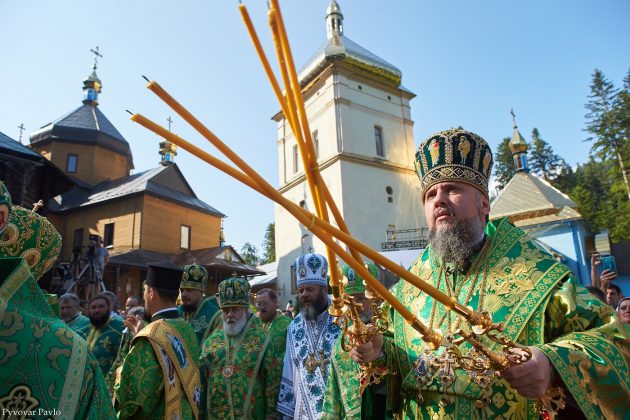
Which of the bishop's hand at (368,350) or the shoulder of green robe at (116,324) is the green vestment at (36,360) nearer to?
the bishop's hand at (368,350)

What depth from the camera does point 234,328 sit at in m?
4.77

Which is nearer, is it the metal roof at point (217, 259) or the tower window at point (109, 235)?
the metal roof at point (217, 259)

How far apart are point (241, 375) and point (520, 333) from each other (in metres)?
3.21

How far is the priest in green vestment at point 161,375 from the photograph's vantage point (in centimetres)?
316

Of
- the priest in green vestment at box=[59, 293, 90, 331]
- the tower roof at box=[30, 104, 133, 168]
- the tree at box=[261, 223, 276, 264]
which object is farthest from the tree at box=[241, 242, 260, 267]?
the priest in green vestment at box=[59, 293, 90, 331]

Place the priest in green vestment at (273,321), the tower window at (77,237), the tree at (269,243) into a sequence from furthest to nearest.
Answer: the tree at (269,243), the tower window at (77,237), the priest in green vestment at (273,321)

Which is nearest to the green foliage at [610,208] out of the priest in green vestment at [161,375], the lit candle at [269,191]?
the priest in green vestment at [161,375]

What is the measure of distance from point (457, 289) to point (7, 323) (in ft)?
6.94

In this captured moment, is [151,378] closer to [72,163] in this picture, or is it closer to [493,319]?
[493,319]

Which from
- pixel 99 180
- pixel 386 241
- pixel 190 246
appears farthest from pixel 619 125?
pixel 99 180

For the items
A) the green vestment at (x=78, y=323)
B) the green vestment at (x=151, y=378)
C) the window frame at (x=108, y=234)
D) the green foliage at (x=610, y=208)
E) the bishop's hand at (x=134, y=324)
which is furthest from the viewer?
the green foliage at (x=610, y=208)

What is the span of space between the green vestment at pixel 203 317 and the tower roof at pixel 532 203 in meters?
19.5

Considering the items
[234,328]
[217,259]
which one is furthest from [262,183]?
[217,259]

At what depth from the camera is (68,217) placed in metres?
30.8
